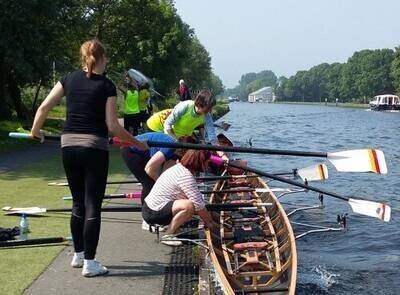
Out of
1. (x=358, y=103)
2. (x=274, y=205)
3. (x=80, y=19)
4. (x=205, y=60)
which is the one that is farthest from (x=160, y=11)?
(x=358, y=103)

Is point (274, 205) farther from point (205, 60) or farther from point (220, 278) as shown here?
Answer: point (205, 60)

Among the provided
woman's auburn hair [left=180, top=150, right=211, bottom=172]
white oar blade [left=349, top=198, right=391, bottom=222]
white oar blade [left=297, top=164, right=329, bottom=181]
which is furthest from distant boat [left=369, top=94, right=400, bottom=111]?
woman's auburn hair [left=180, top=150, right=211, bottom=172]

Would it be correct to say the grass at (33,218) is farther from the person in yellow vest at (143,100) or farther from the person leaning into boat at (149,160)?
the person in yellow vest at (143,100)

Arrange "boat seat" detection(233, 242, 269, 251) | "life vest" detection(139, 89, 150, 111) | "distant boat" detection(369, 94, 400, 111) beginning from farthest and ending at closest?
"distant boat" detection(369, 94, 400, 111) → "life vest" detection(139, 89, 150, 111) → "boat seat" detection(233, 242, 269, 251)

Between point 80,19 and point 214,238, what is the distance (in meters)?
17.3

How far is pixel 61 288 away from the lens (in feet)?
19.2

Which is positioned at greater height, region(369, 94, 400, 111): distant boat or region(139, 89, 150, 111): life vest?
region(139, 89, 150, 111): life vest

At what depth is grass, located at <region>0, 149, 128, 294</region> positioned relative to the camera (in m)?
6.11

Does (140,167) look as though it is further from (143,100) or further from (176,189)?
(143,100)

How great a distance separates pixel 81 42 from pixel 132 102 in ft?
49.0

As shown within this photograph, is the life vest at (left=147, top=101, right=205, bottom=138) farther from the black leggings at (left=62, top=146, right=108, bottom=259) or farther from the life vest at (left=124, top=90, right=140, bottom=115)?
the life vest at (left=124, top=90, right=140, bottom=115)

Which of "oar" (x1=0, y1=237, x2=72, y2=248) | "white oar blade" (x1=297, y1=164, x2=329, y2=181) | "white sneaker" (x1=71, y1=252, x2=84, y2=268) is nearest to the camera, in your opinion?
"white sneaker" (x1=71, y1=252, x2=84, y2=268)

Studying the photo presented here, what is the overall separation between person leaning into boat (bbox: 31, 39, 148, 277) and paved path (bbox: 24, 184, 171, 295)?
26cm

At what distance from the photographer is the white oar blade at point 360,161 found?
28.0ft
